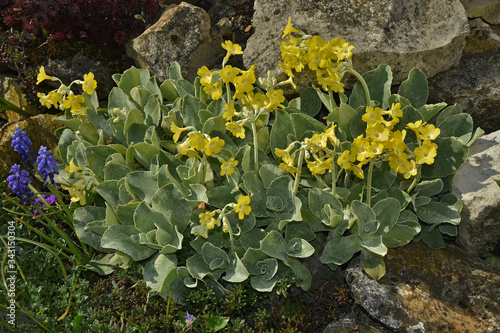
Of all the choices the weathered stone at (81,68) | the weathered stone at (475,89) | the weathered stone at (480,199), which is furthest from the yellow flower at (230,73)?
the weathered stone at (81,68)

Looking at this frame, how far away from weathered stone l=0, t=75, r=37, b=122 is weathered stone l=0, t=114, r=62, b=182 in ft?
1.29

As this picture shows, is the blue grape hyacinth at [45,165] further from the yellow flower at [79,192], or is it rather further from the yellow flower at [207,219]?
the yellow flower at [207,219]

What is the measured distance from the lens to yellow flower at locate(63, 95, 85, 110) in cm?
400

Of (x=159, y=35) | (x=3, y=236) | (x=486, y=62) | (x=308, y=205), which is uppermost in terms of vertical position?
(x=159, y=35)

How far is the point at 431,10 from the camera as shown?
14.7 ft

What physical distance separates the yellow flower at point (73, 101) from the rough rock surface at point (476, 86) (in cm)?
301

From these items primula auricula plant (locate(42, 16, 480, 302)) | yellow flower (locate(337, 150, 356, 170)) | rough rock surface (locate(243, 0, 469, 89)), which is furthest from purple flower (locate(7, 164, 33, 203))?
yellow flower (locate(337, 150, 356, 170))

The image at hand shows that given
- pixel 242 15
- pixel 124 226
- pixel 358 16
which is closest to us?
pixel 124 226

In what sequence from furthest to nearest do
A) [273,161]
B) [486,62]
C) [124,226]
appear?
[486,62], [273,161], [124,226]

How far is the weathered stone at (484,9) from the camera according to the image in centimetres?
504

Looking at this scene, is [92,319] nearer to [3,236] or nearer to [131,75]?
[3,236]

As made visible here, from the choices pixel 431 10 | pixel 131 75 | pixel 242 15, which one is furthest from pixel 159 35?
pixel 431 10

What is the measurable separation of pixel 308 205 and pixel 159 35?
2.27 metres

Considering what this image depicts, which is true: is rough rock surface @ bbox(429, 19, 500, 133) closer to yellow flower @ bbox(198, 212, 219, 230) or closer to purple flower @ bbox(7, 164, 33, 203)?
yellow flower @ bbox(198, 212, 219, 230)
